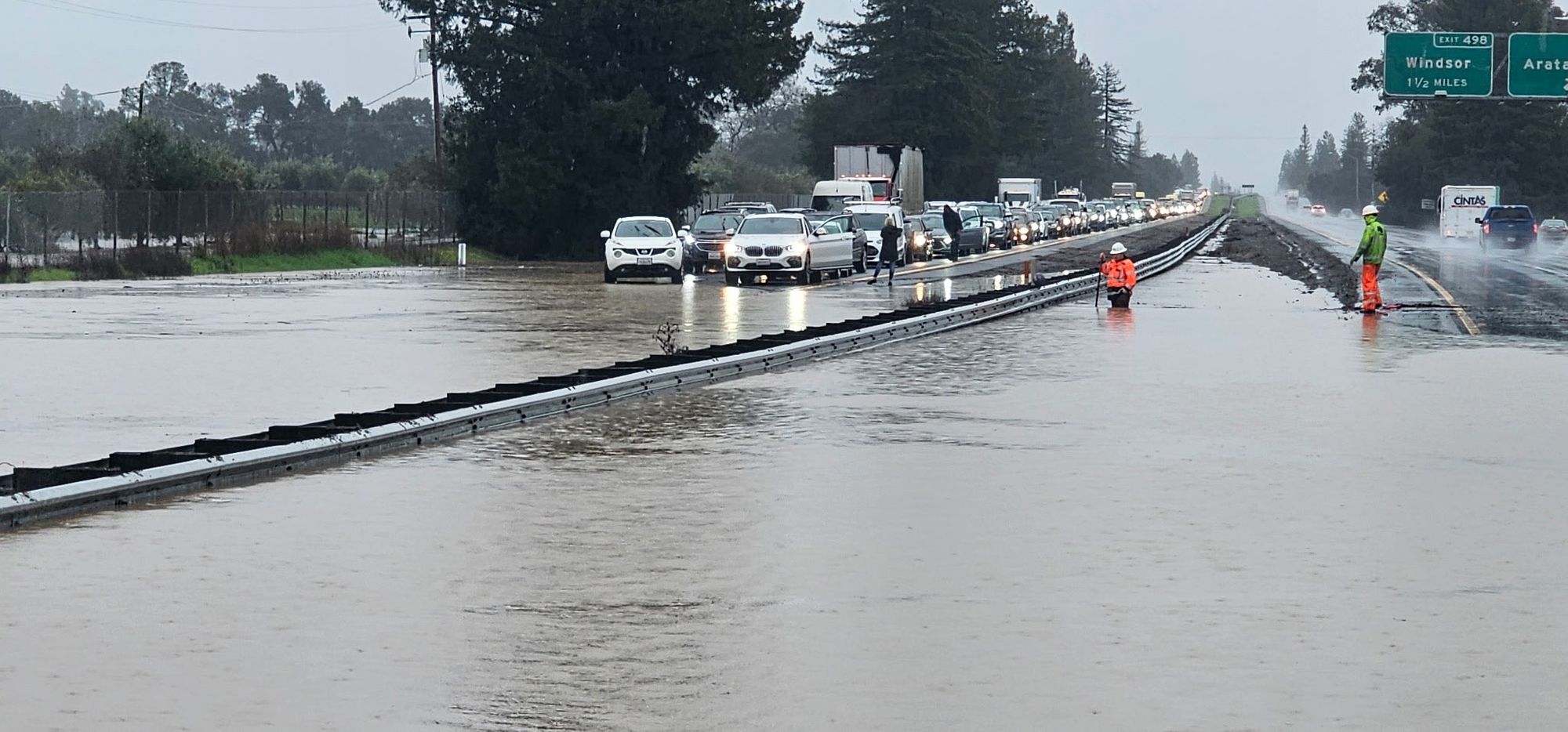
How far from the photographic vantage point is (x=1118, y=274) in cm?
3531

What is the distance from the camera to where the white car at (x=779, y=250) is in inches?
1873

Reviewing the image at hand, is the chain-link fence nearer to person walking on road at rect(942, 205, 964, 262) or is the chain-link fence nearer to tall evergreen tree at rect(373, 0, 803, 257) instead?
tall evergreen tree at rect(373, 0, 803, 257)

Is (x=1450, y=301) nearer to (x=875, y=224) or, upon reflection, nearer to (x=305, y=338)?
(x=305, y=338)

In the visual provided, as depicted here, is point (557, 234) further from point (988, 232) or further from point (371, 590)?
point (371, 590)

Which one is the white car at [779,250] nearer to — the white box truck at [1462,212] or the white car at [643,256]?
the white car at [643,256]

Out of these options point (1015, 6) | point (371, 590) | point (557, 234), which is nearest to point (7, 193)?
point (557, 234)

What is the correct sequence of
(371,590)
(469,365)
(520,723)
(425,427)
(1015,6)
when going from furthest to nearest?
(1015,6)
(469,365)
(425,427)
(371,590)
(520,723)

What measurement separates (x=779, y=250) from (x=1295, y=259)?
22.4 m

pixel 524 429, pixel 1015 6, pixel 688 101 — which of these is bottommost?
pixel 524 429

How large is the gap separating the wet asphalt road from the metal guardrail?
1020cm

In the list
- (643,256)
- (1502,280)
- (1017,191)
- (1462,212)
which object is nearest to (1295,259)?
(1502,280)

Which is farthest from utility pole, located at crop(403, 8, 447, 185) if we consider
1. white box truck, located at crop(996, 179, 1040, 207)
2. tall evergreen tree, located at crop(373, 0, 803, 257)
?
white box truck, located at crop(996, 179, 1040, 207)

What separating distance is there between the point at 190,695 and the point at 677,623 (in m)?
2.15

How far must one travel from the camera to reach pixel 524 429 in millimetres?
16828
